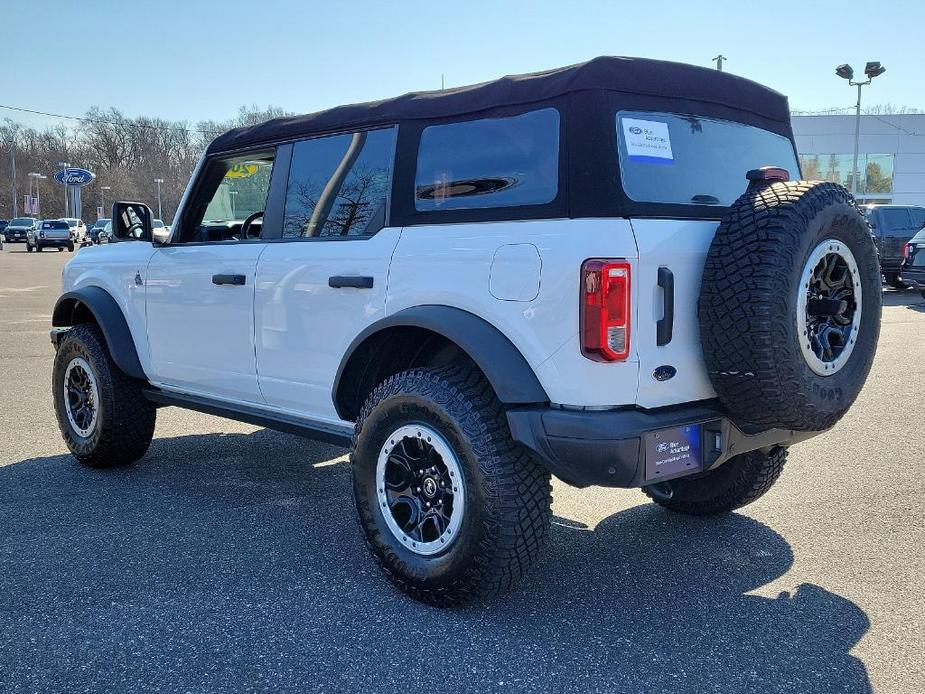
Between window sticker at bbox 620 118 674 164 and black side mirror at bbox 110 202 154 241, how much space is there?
316 centimetres

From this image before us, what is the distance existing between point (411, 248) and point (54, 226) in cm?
4917

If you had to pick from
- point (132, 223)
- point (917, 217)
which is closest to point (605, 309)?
point (132, 223)

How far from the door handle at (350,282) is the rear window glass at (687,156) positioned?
1.15 m

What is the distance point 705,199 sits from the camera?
3293 mm

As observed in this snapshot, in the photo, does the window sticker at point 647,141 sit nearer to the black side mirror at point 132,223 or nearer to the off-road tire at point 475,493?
the off-road tire at point 475,493

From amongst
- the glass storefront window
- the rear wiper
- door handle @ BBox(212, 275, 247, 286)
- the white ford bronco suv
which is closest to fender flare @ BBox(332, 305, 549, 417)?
the white ford bronco suv

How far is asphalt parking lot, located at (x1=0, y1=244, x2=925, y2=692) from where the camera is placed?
270cm

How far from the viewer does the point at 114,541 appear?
3875 mm

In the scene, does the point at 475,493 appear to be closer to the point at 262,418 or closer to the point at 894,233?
the point at 262,418

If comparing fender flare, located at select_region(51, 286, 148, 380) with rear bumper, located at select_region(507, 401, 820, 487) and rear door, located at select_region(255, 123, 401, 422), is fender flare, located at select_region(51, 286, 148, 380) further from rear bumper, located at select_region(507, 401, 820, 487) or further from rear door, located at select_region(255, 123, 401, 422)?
rear bumper, located at select_region(507, 401, 820, 487)

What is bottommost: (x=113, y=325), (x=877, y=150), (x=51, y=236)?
(x=113, y=325)

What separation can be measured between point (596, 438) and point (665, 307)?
516 millimetres

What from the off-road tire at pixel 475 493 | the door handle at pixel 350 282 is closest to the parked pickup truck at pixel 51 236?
the door handle at pixel 350 282

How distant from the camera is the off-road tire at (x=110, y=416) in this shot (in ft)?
16.2
